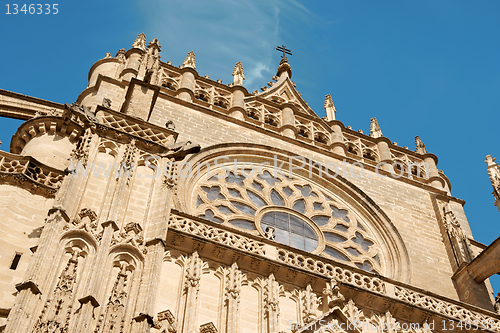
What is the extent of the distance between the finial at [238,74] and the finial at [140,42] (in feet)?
10.5

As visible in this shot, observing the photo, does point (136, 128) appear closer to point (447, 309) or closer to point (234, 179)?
point (234, 179)

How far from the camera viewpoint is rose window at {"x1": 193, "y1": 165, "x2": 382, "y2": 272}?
18.0m

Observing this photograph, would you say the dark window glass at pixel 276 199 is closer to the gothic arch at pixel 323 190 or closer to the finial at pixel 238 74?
the gothic arch at pixel 323 190

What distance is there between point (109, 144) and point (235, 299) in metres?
3.66

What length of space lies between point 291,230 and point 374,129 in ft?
28.9

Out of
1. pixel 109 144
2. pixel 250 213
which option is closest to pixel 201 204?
pixel 250 213

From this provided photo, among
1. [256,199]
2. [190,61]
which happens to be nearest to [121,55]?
[190,61]

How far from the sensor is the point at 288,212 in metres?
18.9

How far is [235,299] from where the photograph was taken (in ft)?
42.6

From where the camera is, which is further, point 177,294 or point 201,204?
point 201,204

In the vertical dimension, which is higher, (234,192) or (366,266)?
(234,192)

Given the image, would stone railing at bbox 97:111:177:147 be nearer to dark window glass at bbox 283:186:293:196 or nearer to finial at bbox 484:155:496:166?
dark window glass at bbox 283:186:293:196

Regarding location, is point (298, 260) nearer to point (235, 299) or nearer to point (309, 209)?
point (235, 299)

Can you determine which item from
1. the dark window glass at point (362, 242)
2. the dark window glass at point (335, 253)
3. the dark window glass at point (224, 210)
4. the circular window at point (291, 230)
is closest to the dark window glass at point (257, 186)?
the circular window at point (291, 230)
